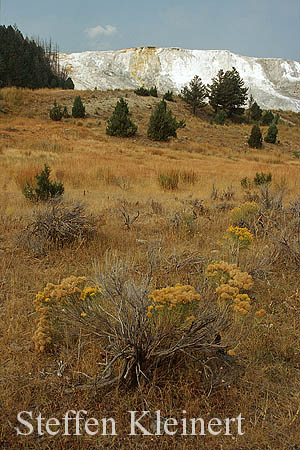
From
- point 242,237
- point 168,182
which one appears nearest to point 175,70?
point 168,182

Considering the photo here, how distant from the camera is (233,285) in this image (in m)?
2.38

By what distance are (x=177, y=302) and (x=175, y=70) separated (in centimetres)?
5498

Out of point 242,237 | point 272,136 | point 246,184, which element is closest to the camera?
point 242,237

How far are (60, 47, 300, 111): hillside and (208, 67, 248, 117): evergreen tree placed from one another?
14826 millimetres

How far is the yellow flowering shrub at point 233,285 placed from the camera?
1.98m

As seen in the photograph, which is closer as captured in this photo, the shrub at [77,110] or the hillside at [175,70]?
the shrub at [77,110]

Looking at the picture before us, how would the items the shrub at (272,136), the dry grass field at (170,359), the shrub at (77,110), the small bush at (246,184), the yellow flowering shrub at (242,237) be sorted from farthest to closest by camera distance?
the shrub at (272,136)
the shrub at (77,110)
the small bush at (246,184)
the yellow flowering shrub at (242,237)
the dry grass field at (170,359)

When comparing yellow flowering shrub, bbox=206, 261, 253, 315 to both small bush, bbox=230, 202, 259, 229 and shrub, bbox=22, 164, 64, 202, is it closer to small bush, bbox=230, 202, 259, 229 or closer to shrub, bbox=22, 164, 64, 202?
small bush, bbox=230, 202, 259, 229

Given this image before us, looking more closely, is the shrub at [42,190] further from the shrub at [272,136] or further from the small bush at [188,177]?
the shrub at [272,136]

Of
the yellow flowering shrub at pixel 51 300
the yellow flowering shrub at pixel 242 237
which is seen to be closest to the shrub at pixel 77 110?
the yellow flowering shrub at pixel 242 237

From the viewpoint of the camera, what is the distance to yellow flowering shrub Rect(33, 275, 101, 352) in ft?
6.59

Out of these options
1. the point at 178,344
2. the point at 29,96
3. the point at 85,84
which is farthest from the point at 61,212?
the point at 85,84

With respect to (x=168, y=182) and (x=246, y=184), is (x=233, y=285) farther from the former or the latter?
(x=246, y=184)

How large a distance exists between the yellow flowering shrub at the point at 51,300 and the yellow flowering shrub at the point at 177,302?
423 mm
